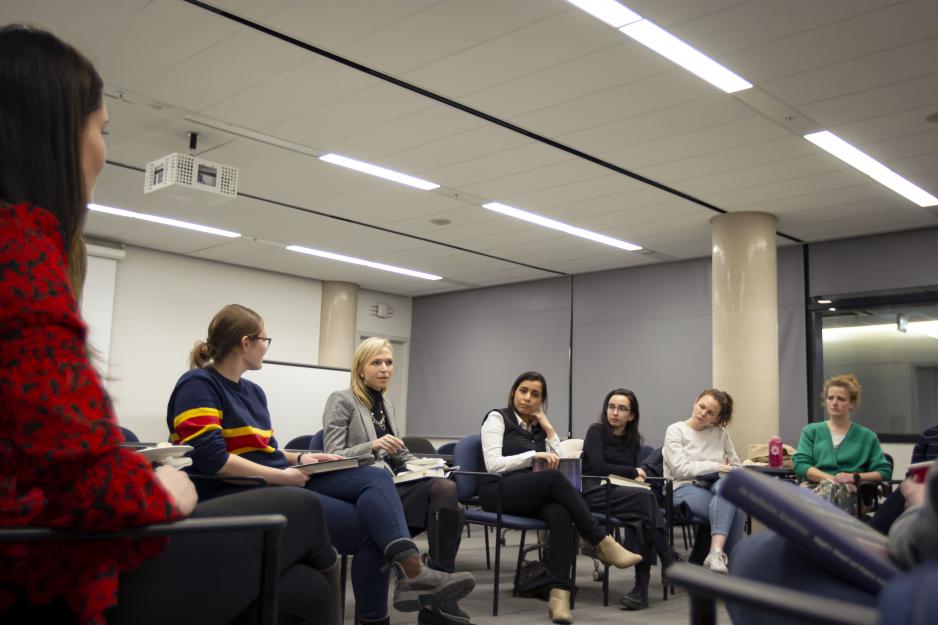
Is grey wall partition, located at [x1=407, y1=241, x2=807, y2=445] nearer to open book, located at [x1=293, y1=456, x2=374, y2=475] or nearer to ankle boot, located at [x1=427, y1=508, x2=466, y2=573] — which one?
ankle boot, located at [x1=427, y1=508, x2=466, y2=573]

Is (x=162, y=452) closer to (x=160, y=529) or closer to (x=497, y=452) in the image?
(x=160, y=529)

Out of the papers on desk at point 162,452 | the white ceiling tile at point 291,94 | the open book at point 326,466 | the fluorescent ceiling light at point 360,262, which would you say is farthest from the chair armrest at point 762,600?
the fluorescent ceiling light at point 360,262

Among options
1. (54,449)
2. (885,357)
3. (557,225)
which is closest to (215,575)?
(54,449)

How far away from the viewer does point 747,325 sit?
23.4ft

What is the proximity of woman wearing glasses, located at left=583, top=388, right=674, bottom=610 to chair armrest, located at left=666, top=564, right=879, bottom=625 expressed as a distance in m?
3.58

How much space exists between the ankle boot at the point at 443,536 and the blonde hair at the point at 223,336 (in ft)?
3.74

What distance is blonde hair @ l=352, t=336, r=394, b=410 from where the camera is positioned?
3.71 meters

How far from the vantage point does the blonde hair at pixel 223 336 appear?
2.82 metres

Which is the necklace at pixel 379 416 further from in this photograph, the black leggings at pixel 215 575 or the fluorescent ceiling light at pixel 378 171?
the fluorescent ceiling light at pixel 378 171

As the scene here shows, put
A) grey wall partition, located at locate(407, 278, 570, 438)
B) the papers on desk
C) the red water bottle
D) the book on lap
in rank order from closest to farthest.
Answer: the book on lap < the papers on desk < the red water bottle < grey wall partition, located at locate(407, 278, 570, 438)

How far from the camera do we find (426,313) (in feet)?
39.1

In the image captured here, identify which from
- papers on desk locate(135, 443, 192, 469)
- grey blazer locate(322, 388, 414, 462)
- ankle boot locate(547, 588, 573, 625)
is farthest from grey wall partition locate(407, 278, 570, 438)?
papers on desk locate(135, 443, 192, 469)

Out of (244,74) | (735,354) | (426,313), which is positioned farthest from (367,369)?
(426,313)

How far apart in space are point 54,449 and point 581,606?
3694 millimetres
